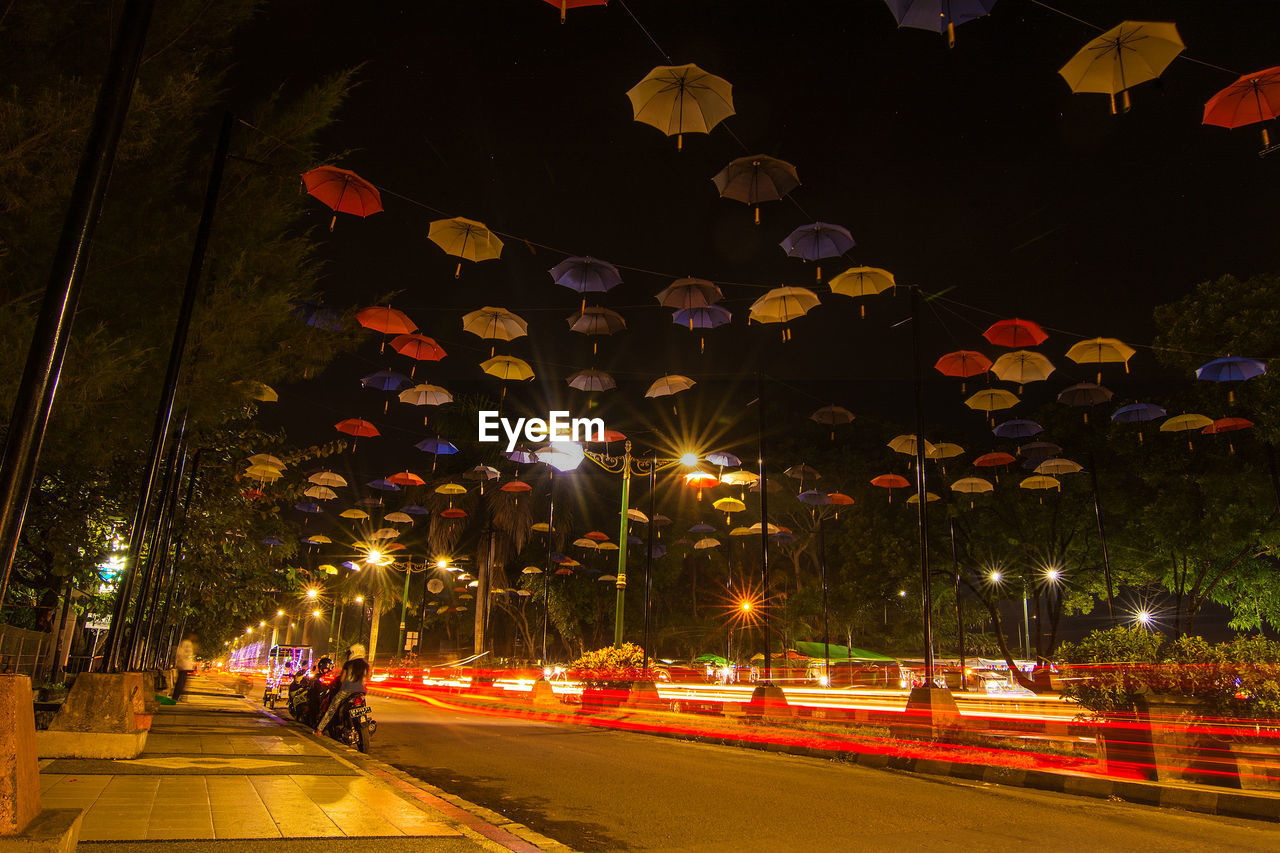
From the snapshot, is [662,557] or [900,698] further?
[662,557]

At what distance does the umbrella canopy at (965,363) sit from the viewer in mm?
20719

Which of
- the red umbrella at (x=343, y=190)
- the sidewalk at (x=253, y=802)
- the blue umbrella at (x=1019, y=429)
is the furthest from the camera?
the blue umbrella at (x=1019, y=429)

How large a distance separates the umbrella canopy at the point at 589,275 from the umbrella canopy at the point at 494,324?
1795mm

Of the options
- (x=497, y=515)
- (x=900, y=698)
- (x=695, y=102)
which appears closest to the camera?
(x=695, y=102)

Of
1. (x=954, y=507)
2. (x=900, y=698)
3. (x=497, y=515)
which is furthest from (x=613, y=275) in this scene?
(x=497, y=515)

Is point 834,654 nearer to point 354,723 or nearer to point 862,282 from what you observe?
point 862,282

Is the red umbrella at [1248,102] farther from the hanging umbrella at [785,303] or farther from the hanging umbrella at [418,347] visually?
the hanging umbrella at [418,347]

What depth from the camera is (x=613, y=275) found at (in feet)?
59.0

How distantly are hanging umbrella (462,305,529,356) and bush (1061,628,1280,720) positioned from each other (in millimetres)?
13074

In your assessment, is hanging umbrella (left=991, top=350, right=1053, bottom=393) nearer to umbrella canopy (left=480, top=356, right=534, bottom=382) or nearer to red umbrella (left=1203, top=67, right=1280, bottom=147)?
red umbrella (left=1203, top=67, right=1280, bottom=147)

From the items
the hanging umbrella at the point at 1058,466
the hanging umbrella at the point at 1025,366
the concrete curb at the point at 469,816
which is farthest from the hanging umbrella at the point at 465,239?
the hanging umbrella at the point at 1058,466

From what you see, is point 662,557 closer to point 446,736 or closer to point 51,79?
point 446,736

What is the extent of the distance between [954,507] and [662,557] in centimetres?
2089

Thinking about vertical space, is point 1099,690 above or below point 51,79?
below
